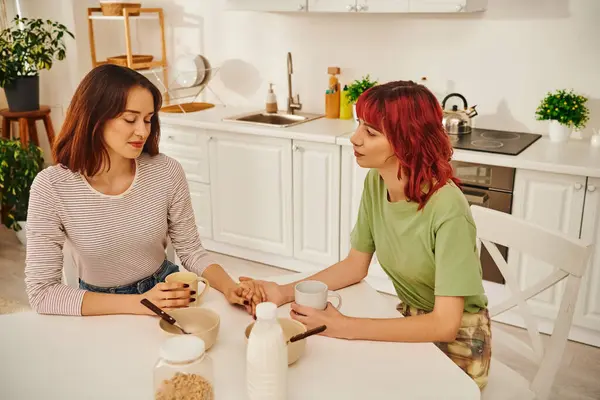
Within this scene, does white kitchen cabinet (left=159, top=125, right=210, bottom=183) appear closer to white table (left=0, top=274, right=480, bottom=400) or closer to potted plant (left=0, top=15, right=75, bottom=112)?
potted plant (left=0, top=15, right=75, bottom=112)

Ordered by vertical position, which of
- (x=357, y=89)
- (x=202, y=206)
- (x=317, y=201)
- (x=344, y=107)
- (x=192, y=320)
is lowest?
(x=202, y=206)

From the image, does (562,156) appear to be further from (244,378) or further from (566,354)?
(244,378)

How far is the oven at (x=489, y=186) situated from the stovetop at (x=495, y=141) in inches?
3.1

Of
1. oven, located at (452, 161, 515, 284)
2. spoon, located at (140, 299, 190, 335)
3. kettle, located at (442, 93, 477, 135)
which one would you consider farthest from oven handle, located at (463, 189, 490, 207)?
spoon, located at (140, 299, 190, 335)

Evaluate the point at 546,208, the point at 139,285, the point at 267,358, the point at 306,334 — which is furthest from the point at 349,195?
the point at 267,358

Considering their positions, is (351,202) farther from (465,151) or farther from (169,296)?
(169,296)

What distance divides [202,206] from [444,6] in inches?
69.6

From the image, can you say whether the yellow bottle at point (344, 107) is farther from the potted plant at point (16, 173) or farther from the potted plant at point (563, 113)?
the potted plant at point (16, 173)

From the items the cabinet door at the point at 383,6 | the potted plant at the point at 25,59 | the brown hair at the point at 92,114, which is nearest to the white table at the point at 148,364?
the brown hair at the point at 92,114

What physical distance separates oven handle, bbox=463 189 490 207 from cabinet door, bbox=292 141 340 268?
2.22 ft

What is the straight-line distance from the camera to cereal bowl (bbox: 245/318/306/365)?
4.02ft

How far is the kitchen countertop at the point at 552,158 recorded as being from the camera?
2584mm

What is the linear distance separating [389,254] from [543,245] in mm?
392

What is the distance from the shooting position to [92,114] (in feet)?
5.40
